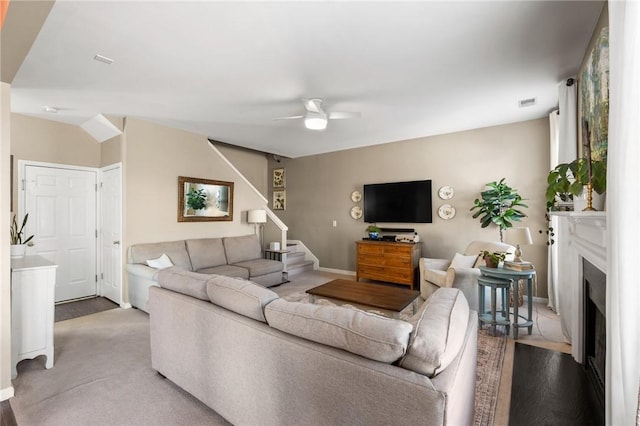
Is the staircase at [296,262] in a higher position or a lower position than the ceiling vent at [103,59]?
lower

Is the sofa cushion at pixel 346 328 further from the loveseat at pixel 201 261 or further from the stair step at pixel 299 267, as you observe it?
the stair step at pixel 299 267

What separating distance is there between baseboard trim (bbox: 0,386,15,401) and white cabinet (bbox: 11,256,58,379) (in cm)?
24

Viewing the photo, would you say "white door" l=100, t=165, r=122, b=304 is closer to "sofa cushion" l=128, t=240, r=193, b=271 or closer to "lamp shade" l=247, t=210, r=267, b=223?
"sofa cushion" l=128, t=240, r=193, b=271

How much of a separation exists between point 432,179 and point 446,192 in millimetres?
337

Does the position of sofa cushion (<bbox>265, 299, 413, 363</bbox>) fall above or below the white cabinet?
above

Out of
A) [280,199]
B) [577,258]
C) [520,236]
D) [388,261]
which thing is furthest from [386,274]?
[280,199]

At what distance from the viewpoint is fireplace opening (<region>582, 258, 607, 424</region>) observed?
1867 millimetres

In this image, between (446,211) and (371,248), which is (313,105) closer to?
(371,248)

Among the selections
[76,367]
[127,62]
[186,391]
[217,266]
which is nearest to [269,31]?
[127,62]

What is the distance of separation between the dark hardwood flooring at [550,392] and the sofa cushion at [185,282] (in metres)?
2.14

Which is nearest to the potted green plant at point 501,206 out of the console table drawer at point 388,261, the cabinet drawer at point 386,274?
the console table drawer at point 388,261

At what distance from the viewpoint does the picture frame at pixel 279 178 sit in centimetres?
712

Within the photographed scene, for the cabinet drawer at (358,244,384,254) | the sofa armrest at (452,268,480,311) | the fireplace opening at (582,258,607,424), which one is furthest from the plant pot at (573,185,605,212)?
the cabinet drawer at (358,244,384,254)

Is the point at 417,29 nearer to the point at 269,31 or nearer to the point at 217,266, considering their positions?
the point at 269,31
